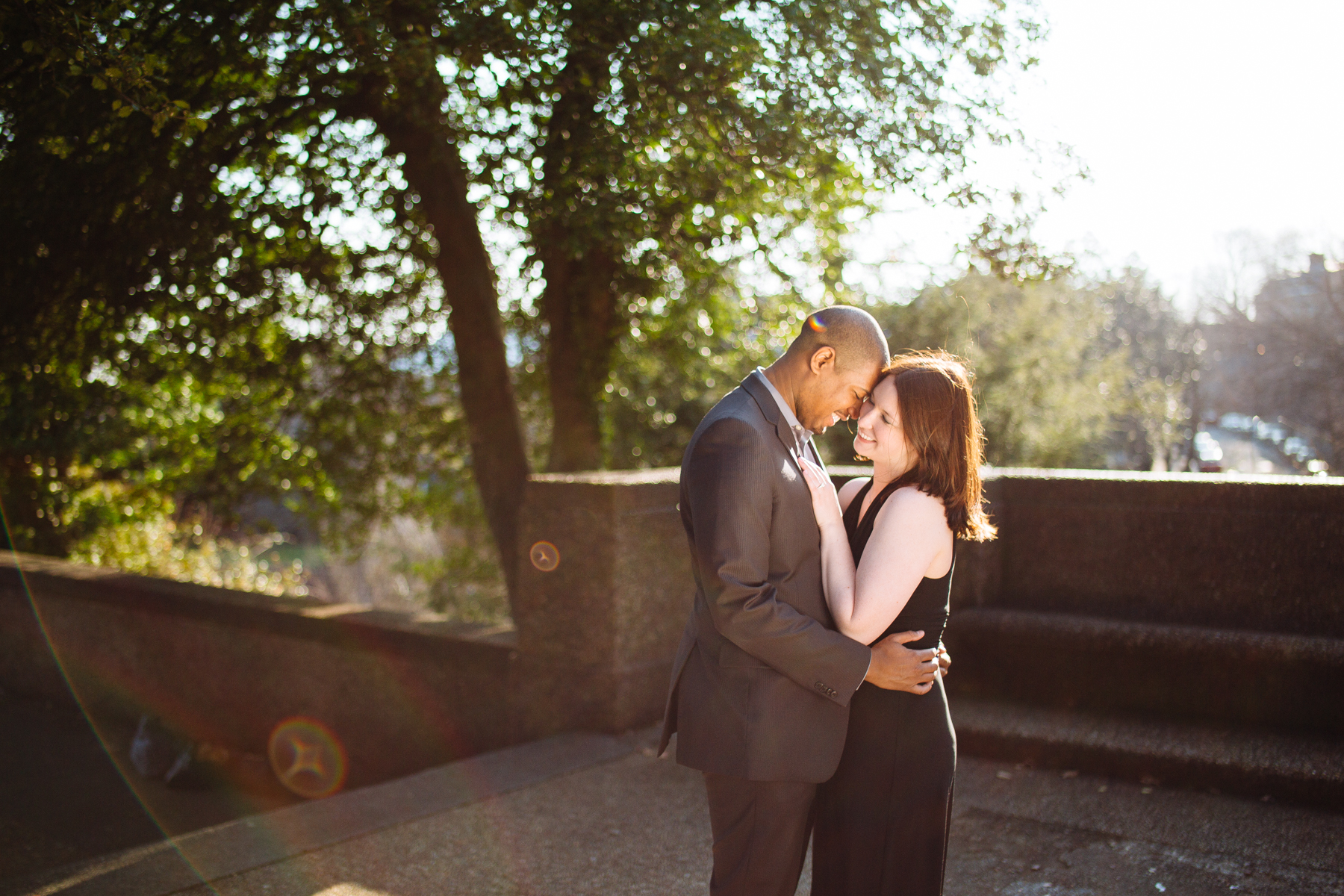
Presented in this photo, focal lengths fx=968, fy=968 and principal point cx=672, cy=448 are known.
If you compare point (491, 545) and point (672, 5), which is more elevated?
point (672, 5)

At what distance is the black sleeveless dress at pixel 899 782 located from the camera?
2.51 metres

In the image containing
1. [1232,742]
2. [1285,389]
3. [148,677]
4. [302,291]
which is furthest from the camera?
[1285,389]

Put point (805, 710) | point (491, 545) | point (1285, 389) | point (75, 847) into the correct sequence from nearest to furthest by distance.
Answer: point (805, 710) < point (75, 847) < point (491, 545) < point (1285, 389)

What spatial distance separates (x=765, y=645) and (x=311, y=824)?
2687mm

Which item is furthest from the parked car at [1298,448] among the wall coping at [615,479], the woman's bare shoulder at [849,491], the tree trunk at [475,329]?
the woman's bare shoulder at [849,491]

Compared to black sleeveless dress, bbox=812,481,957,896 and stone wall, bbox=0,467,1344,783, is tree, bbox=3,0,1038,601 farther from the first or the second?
black sleeveless dress, bbox=812,481,957,896

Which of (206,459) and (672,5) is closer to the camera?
(672,5)

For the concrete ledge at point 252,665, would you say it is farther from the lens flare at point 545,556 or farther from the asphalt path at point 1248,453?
the asphalt path at point 1248,453

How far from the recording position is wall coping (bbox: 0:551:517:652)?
5914 millimetres

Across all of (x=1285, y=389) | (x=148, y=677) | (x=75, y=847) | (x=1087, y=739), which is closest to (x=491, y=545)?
(x=148, y=677)

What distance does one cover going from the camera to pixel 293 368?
10031 millimetres

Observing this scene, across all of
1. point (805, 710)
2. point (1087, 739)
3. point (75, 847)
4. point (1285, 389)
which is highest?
point (1285, 389)

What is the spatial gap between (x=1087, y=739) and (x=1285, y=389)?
862 inches

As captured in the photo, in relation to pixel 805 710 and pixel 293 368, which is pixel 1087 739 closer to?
pixel 805 710
